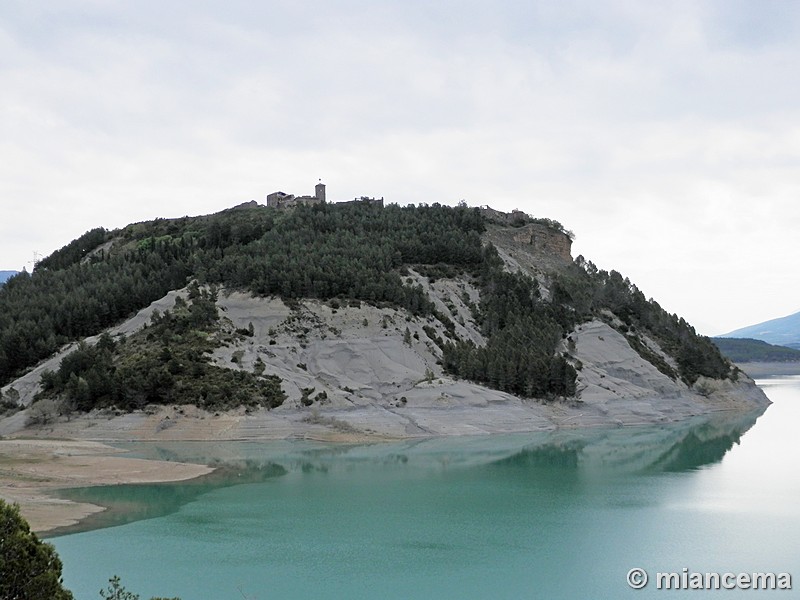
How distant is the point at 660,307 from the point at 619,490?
214 ft

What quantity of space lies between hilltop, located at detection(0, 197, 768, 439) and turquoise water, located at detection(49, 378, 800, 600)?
879cm

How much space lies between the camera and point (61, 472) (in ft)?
135

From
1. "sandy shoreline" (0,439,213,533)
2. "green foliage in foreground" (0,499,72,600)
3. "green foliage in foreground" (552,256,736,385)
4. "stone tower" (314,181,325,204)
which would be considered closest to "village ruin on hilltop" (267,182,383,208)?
"stone tower" (314,181,325,204)

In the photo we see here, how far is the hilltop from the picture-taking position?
194ft

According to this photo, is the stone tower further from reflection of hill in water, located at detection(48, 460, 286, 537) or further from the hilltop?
reflection of hill in water, located at detection(48, 460, 286, 537)

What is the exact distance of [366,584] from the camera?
22203mm

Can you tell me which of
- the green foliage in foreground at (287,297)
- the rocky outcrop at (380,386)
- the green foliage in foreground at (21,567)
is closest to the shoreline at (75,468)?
the rocky outcrop at (380,386)

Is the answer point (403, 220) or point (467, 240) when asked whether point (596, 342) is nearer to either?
point (467, 240)

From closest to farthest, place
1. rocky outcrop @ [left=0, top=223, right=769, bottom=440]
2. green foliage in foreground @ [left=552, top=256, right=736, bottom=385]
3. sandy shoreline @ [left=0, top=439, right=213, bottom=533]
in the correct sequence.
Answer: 1. sandy shoreline @ [left=0, top=439, right=213, bottom=533]
2. rocky outcrop @ [left=0, top=223, right=769, bottom=440]
3. green foliage in foreground @ [left=552, top=256, right=736, bottom=385]

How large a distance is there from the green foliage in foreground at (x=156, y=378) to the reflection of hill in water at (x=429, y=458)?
5248 millimetres

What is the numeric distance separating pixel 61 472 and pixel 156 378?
18.1 meters

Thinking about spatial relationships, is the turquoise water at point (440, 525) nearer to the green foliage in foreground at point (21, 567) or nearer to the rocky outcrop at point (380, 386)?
the rocky outcrop at point (380, 386)

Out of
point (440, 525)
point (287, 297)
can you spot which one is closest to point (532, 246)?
point (287, 297)

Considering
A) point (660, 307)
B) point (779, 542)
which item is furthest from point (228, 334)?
point (660, 307)
